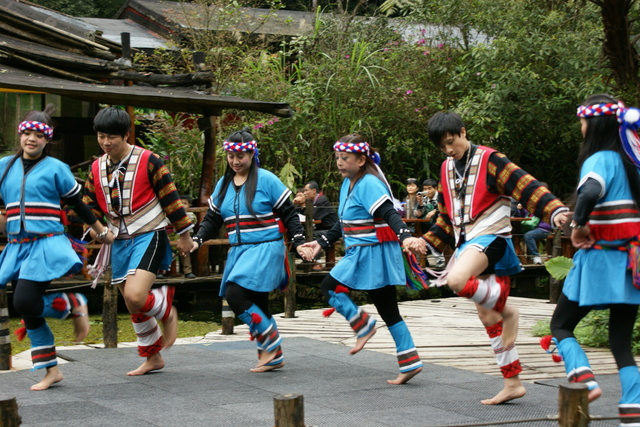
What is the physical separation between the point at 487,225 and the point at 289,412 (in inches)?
88.9

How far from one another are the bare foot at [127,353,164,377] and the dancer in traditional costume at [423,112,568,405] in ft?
7.00

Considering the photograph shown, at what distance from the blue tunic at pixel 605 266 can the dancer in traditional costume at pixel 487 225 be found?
53 cm

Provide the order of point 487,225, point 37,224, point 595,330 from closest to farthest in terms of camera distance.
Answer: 1. point 487,225
2. point 37,224
3. point 595,330

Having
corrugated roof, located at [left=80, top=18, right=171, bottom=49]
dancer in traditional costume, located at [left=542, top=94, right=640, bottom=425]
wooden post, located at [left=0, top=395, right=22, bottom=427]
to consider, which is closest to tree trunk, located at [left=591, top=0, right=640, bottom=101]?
dancer in traditional costume, located at [left=542, top=94, right=640, bottom=425]

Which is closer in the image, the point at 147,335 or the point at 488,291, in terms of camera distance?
the point at 488,291

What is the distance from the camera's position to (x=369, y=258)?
599 cm

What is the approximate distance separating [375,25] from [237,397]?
1392 cm

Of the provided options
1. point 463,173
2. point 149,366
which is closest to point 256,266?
point 149,366

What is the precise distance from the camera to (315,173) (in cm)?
1627

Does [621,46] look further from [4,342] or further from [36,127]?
[4,342]

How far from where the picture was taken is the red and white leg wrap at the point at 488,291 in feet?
16.3

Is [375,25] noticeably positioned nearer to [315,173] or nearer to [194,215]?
[315,173]

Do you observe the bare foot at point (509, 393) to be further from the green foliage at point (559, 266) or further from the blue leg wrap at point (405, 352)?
the green foliage at point (559, 266)

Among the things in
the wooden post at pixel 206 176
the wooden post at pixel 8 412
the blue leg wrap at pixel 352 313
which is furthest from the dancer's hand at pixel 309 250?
the wooden post at pixel 206 176
